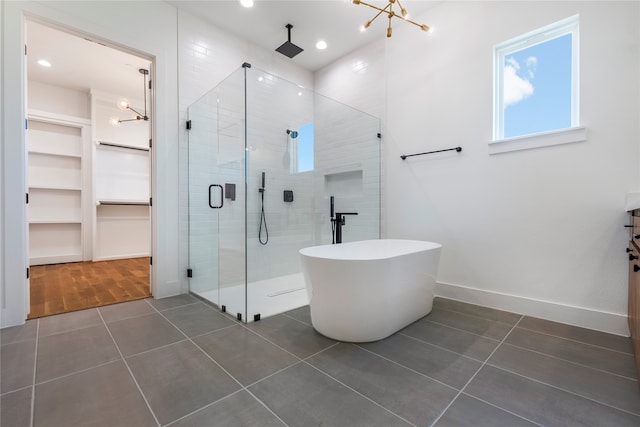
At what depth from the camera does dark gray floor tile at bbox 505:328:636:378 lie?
4.92ft

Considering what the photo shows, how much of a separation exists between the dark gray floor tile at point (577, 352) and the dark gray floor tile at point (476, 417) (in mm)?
766

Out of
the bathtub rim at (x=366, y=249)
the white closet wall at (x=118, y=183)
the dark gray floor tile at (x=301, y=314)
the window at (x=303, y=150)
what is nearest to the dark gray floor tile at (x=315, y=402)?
the dark gray floor tile at (x=301, y=314)

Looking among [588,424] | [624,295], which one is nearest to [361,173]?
[624,295]

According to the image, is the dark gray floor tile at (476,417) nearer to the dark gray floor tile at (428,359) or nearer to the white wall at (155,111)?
the dark gray floor tile at (428,359)

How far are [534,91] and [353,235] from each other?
2.12 metres

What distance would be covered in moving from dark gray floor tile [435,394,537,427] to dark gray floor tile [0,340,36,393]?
1.95 meters

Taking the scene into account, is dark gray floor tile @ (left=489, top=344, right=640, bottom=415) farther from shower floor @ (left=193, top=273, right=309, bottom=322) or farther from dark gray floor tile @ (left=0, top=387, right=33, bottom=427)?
dark gray floor tile @ (left=0, top=387, right=33, bottom=427)

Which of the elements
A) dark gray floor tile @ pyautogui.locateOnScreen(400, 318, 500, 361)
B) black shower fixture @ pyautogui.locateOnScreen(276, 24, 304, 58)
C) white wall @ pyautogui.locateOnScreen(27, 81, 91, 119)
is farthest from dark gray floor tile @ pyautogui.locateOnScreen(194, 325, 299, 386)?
white wall @ pyautogui.locateOnScreen(27, 81, 91, 119)

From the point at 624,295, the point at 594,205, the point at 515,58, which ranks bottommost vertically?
the point at 624,295

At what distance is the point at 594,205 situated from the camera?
198 cm

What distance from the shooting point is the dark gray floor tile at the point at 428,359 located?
1.43 meters

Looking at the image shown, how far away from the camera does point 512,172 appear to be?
2.33 metres

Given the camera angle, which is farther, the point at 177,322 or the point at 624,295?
the point at 177,322

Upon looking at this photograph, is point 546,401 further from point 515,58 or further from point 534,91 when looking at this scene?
point 515,58
